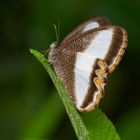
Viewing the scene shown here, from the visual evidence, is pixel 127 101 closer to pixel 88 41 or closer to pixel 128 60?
pixel 128 60

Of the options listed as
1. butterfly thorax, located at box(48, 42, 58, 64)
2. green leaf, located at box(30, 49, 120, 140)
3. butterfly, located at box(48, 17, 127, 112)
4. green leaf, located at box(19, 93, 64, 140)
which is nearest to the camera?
green leaf, located at box(30, 49, 120, 140)

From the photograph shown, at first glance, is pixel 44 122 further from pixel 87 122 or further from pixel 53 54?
pixel 87 122

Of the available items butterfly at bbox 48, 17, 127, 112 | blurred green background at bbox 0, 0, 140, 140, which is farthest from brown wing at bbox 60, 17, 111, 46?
blurred green background at bbox 0, 0, 140, 140

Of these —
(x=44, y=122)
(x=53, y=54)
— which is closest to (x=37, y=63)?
(x=44, y=122)

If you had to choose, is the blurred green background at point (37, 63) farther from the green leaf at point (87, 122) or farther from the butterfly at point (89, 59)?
the green leaf at point (87, 122)

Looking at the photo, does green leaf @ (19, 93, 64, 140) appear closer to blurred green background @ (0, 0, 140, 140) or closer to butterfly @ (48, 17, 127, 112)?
blurred green background @ (0, 0, 140, 140)
